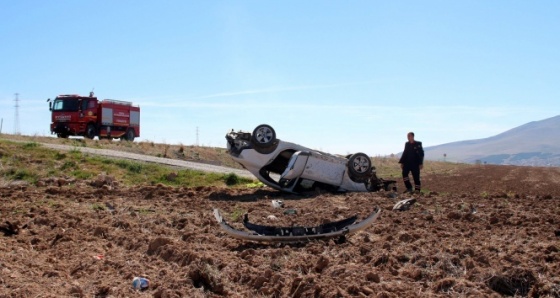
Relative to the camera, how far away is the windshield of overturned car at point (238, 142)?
49.5 ft

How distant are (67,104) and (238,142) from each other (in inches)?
899

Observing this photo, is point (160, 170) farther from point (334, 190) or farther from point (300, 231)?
point (300, 231)

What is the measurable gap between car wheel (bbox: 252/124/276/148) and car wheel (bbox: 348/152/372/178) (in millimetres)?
1812

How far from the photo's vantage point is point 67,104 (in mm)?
35531

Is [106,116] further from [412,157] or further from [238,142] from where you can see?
[412,157]

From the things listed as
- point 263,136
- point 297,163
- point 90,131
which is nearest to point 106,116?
point 90,131

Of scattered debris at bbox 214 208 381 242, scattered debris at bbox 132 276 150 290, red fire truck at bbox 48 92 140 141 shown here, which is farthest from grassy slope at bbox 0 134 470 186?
red fire truck at bbox 48 92 140 141

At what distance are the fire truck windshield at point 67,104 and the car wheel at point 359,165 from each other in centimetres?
2357

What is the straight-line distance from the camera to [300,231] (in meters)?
8.09

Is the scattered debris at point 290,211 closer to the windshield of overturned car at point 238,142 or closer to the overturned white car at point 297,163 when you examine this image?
the overturned white car at point 297,163

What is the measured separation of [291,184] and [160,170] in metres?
6.48

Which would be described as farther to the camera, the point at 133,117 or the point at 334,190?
the point at 133,117

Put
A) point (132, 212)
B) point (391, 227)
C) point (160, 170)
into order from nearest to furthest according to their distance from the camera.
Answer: point (391, 227) → point (132, 212) → point (160, 170)

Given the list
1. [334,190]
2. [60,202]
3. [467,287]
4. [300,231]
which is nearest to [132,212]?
[60,202]
